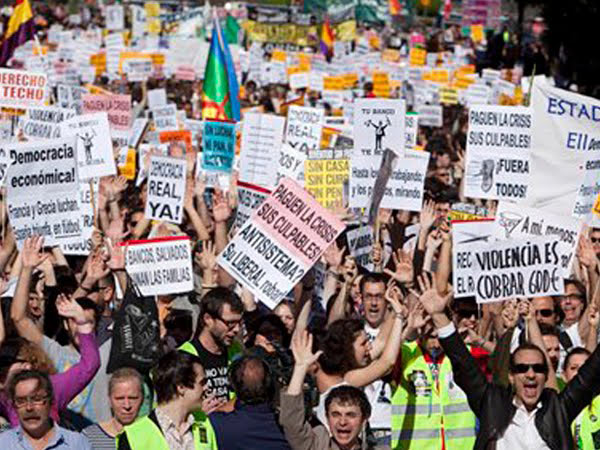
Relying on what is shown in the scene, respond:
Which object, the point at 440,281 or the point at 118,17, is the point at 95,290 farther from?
the point at 118,17

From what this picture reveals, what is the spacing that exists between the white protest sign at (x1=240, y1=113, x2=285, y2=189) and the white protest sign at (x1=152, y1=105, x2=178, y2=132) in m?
4.15

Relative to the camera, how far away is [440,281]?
988 cm

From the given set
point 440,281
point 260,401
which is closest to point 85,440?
point 260,401

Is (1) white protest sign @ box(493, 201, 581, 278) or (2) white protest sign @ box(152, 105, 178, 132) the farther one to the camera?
(2) white protest sign @ box(152, 105, 178, 132)

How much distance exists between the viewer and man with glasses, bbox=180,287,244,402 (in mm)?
8211

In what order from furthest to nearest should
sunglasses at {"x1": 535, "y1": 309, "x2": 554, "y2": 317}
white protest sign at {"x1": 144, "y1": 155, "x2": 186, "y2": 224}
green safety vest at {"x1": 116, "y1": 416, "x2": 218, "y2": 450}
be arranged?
white protest sign at {"x1": 144, "y1": 155, "x2": 186, "y2": 224} < sunglasses at {"x1": 535, "y1": 309, "x2": 554, "y2": 317} < green safety vest at {"x1": 116, "y1": 416, "x2": 218, "y2": 450}

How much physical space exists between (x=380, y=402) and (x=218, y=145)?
6013mm

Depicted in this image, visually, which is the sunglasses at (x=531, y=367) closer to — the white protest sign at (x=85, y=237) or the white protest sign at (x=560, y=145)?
the white protest sign at (x=560, y=145)

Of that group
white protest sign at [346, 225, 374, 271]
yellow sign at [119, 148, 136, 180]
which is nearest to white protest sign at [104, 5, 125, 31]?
yellow sign at [119, 148, 136, 180]

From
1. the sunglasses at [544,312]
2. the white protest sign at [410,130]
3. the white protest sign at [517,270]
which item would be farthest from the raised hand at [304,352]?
the white protest sign at [410,130]

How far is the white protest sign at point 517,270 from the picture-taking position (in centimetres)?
862

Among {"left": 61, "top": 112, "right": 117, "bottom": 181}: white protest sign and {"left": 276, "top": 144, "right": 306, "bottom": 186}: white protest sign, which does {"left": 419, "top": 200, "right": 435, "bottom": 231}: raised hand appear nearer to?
{"left": 61, "top": 112, "right": 117, "bottom": 181}: white protest sign

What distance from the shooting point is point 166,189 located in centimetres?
1233

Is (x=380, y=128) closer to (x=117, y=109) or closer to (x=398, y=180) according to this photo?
(x=398, y=180)
